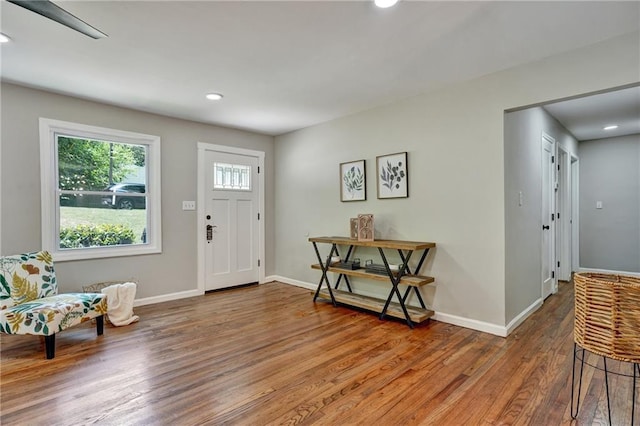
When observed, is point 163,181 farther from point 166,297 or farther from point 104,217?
point 166,297

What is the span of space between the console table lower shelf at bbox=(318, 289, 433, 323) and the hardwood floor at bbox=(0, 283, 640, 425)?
0.34 feet

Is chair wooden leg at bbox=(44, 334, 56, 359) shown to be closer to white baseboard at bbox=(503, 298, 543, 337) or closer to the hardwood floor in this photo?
the hardwood floor

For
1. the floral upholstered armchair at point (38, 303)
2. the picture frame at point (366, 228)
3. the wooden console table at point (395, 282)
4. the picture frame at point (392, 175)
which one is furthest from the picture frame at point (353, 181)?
the floral upholstered armchair at point (38, 303)

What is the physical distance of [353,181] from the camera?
419 centimetres

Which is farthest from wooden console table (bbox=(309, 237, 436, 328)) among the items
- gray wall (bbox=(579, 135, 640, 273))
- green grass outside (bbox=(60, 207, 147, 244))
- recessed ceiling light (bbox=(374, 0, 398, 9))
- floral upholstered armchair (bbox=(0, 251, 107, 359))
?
gray wall (bbox=(579, 135, 640, 273))

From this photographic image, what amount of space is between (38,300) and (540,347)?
4.30 m

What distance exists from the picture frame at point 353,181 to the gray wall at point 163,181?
1530mm

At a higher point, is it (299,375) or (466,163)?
(466,163)

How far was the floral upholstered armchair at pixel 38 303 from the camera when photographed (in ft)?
8.25

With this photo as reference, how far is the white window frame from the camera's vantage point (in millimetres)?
3361

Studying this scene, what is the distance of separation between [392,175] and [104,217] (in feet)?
A: 11.1

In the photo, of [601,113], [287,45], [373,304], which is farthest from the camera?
[601,113]

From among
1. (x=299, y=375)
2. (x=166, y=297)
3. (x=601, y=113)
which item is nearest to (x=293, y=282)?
(x=166, y=297)

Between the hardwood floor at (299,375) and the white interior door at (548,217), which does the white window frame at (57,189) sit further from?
the white interior door at (548,217)
